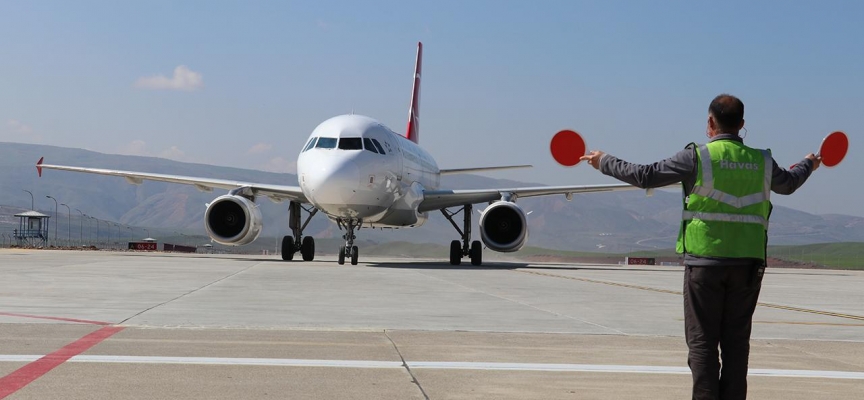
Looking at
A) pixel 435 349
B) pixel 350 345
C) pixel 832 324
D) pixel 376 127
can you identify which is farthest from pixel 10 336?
pixel 376 127

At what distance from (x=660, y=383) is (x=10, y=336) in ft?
17.0

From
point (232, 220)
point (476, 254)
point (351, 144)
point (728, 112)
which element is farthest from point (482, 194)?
point (728, 112)

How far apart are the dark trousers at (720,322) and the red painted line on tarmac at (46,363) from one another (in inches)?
149

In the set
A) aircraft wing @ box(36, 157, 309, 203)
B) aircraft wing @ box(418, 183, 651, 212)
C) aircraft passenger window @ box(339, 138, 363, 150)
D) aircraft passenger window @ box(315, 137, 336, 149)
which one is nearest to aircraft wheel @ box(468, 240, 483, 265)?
aircraft wing @ box(418, 183, 651, 212)

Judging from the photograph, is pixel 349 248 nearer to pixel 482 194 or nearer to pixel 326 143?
pixel 326 143

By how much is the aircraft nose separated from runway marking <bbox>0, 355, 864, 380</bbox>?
721 inches

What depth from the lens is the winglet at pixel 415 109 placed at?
4431 cm

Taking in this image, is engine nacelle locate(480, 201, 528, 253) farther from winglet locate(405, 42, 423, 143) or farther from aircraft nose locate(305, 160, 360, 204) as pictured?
winglet locate(405, 42, 423, 143)

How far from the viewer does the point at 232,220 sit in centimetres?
2933

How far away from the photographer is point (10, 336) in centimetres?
846

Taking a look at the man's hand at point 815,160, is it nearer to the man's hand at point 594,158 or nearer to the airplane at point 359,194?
the man's hand at point 594,158

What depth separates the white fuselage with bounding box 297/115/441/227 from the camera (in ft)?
84.9

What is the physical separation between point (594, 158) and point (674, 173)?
0.46 metres

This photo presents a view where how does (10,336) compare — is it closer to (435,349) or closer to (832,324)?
(435,349)
